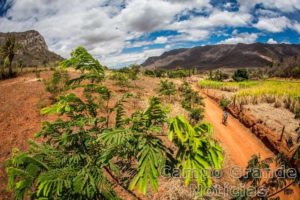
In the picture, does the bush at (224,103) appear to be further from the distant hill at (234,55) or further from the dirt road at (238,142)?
the distant hill at (234,55)

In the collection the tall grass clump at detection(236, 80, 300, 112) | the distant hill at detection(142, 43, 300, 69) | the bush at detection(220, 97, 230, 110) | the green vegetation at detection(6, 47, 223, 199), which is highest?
the distant hill at detection(142, 43, 300, 69)

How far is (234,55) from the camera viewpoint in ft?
468

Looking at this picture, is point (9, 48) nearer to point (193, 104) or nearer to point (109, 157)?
point (193, 104)

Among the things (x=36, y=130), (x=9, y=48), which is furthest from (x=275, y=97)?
(x=9, y=48)

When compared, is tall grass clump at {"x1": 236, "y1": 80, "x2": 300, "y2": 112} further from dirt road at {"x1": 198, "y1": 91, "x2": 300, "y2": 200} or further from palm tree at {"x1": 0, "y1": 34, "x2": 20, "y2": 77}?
palm tree at {"x1": 0, "y1": 34, "x2": 20, "y2": 77}

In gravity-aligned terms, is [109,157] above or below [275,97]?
above

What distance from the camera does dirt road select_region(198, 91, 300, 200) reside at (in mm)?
9617

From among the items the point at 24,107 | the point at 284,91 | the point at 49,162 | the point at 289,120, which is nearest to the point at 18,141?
the point at 24,107

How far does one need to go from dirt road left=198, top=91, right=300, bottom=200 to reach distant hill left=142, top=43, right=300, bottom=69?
9797 cm

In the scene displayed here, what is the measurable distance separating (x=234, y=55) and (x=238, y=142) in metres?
144

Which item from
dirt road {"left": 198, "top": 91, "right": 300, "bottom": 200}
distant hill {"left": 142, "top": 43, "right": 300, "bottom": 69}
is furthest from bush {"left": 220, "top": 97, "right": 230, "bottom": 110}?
distant hill {"left": 142, "top": 43, "right": 300, "bottom": 69}

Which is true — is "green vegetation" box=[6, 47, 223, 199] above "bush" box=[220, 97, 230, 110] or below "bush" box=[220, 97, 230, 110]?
above

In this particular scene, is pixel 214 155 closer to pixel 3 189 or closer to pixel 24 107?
pixel 3 189

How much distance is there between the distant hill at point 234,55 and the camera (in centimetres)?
12375
